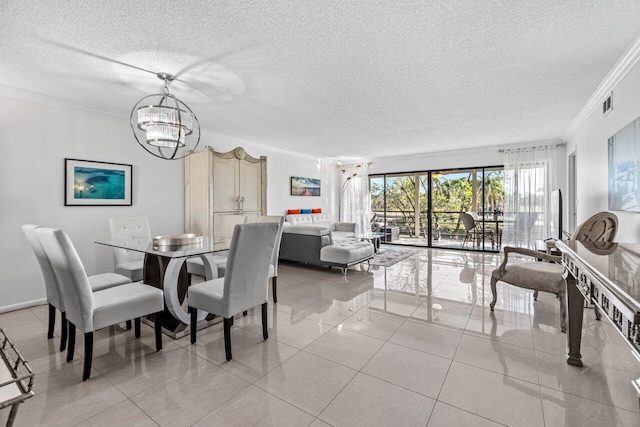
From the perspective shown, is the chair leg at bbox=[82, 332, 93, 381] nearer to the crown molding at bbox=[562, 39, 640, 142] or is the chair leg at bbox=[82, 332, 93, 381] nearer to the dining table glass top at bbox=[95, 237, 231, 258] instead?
the dining table glass top at bbox=[95, 237, 231, 258]

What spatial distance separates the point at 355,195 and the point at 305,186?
5.15 ft

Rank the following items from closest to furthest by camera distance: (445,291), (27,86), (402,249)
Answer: (27,86)
(445,291)
(402,249)

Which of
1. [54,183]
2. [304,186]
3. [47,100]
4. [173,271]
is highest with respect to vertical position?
[47,100]

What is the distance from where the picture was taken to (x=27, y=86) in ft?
9.98

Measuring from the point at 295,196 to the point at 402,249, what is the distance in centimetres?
290

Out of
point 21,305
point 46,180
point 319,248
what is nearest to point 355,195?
point 319,248

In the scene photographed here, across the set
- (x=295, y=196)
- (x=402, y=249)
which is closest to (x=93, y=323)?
(x=295, y=196)

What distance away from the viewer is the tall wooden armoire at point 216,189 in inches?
171

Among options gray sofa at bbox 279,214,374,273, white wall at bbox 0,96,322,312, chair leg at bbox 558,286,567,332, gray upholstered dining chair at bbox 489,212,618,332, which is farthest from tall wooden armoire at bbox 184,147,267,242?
chair leg at bbox 558,286,567,332

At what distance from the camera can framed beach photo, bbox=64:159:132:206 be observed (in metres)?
3.52

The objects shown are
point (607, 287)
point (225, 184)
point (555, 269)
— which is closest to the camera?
point (607, 287)

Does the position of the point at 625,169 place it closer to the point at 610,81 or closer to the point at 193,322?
the point at 610,81

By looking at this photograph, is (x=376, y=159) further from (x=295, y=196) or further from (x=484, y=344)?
(x=484, y=344)

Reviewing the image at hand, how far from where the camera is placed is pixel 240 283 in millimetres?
2174
